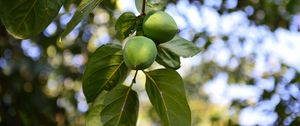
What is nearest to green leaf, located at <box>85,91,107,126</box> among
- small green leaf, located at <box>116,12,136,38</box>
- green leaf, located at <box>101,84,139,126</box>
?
green leaf, located at <box>101,84,139,126</box>

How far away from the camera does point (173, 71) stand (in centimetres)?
113

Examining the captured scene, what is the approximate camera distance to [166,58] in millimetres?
1101

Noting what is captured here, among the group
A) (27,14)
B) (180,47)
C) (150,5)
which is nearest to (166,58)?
(180,47)

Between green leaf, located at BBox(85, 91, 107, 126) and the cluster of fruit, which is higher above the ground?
the cluster of fruit

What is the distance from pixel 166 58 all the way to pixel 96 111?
0.21 m

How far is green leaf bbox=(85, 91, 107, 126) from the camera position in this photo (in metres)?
1.17

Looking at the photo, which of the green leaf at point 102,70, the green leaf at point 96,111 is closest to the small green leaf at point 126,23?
the green leaf at point 102,70

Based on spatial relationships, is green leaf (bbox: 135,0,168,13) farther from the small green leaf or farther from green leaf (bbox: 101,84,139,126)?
green leaf (bbox: 101,84,139,126)

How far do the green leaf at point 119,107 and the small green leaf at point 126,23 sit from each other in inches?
4.9

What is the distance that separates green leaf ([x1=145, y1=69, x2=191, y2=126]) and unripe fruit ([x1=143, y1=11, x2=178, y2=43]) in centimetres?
12

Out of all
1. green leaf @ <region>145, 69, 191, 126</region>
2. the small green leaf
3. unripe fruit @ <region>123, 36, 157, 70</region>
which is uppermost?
unripe fruit @ <region>123, 36, 157, 70</region>

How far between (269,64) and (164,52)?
9.77ft

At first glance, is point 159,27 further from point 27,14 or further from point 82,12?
point 27,14

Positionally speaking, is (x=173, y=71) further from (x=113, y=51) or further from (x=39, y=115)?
(x=39, y=115)
